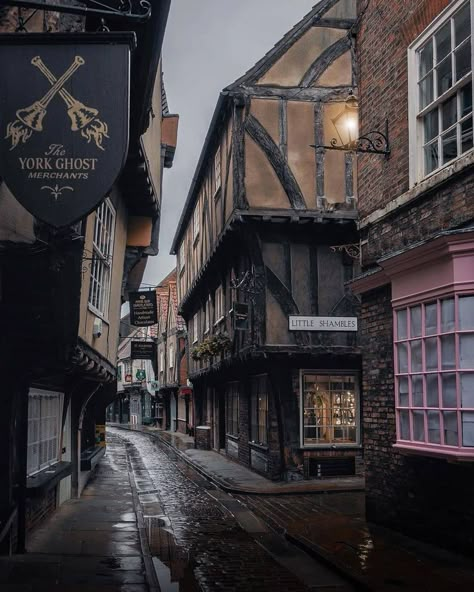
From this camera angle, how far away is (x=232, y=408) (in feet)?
79.6

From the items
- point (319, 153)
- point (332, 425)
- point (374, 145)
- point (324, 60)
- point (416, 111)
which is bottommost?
point (332, 425)

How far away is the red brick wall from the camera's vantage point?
1012 centimetres

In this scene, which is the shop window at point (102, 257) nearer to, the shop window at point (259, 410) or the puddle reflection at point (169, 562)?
the puddle reflection at point (169, 562)

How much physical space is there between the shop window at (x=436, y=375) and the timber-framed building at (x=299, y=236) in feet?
25.8

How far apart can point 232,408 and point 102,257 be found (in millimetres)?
12582

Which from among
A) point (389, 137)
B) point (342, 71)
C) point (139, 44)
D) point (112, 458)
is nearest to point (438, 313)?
point (389, 137)

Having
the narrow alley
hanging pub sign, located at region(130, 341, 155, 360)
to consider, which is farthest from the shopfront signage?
hanging pub sign, located at region(130, 341, 155, 360)

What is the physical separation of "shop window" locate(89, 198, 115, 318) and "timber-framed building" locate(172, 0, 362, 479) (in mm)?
4699

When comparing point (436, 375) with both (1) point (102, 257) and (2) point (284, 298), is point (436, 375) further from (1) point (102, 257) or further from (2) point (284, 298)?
(2) point (284, 298)

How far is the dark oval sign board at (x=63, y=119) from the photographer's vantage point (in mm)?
5055

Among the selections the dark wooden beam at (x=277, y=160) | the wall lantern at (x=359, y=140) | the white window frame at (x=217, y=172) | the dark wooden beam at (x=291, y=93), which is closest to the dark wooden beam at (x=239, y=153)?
the dark wooden beam at (x=277, y=160)

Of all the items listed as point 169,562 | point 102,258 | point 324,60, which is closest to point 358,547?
point 169,562

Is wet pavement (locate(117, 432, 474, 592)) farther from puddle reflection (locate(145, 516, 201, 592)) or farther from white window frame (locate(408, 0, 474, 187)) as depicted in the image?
white window frame (locate(408, 0, 474, 187))

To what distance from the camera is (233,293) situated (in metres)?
21.2
